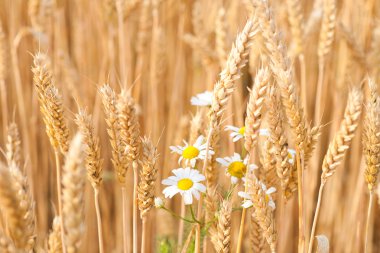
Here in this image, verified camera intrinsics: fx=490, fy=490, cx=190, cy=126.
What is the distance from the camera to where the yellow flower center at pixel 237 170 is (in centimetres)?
98

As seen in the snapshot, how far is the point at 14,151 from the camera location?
98 cm

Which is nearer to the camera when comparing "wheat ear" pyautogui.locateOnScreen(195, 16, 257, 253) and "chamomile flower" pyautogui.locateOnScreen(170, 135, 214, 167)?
A: "wheat ear" pyautogui.locateOnScreen(195, 16, 257, 253)

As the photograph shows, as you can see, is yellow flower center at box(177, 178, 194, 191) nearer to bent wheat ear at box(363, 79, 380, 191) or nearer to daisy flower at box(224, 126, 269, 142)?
daisy flower at box(224, 126, 269, 142)

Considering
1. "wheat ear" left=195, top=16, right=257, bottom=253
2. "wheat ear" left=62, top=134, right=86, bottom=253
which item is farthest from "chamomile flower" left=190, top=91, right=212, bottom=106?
"wheat ear" left=62, top=134, right=86, bottom=253

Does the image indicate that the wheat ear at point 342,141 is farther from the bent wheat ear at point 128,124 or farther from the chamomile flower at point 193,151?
the bent wheat ear at point 128,124

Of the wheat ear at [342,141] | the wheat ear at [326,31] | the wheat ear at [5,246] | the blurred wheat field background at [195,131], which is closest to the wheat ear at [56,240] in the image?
the blurred wheat field background at [195,131]

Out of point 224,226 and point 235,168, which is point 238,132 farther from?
point 224,226

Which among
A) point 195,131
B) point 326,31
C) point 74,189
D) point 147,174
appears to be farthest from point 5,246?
point 326,31

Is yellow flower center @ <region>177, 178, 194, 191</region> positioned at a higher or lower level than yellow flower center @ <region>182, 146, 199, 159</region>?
lower

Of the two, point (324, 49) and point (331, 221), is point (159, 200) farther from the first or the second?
point (331, 221)

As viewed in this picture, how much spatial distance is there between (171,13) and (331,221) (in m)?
1.09

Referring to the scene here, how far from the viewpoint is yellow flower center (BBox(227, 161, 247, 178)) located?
984 millimetres

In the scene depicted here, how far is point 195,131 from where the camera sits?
1.10 meters

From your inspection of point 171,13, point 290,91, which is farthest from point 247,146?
point 171,13
